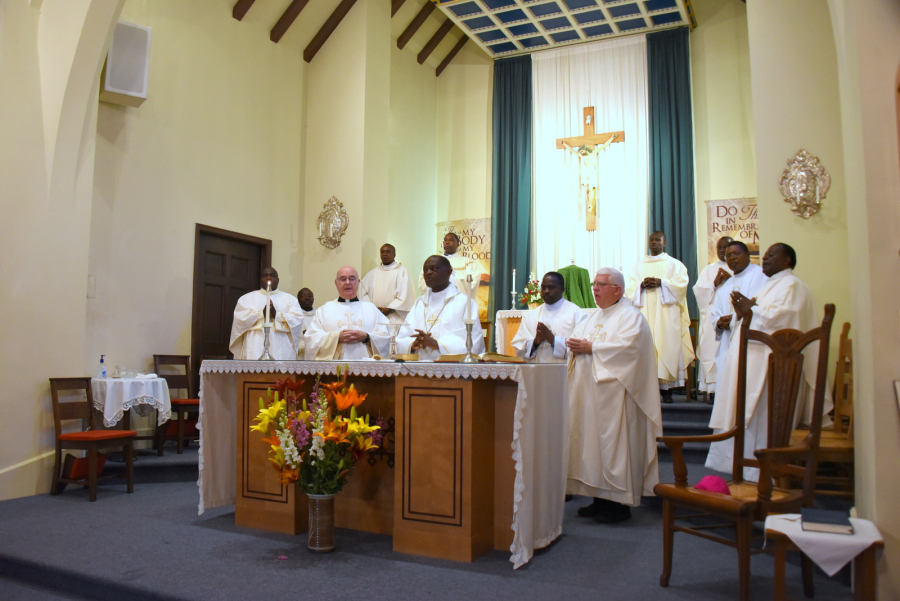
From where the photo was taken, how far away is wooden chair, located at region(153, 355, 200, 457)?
672cm

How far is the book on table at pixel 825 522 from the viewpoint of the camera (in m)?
2.54

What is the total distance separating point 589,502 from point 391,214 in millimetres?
6293

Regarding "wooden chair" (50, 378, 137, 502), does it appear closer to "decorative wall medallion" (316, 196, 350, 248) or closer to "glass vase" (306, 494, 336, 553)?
"glass vase" (306, 494, 336, 553)

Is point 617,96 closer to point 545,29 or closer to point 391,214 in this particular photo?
point 545,29

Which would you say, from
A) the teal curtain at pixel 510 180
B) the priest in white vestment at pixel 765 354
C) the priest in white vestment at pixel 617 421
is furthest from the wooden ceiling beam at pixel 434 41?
the priest in white vestment at pixel 617 421

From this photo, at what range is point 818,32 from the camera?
6.08m

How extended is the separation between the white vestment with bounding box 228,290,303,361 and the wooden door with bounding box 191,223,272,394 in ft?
1.45

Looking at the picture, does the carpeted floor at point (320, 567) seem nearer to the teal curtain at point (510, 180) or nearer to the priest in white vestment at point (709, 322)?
the priest in white vestment at point (709, 322)

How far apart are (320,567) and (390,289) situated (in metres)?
5.42

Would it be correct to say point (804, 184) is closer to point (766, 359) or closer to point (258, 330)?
point (766, 359)

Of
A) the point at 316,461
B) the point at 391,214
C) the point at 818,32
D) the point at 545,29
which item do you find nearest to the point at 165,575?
the point at 316,461

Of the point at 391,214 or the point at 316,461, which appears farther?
the point at 391,214

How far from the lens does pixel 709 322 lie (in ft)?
23.3

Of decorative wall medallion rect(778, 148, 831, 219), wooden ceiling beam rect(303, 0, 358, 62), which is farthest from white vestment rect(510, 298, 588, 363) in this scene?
wooden ceiling beam rect(303, 0, 358, 62)
